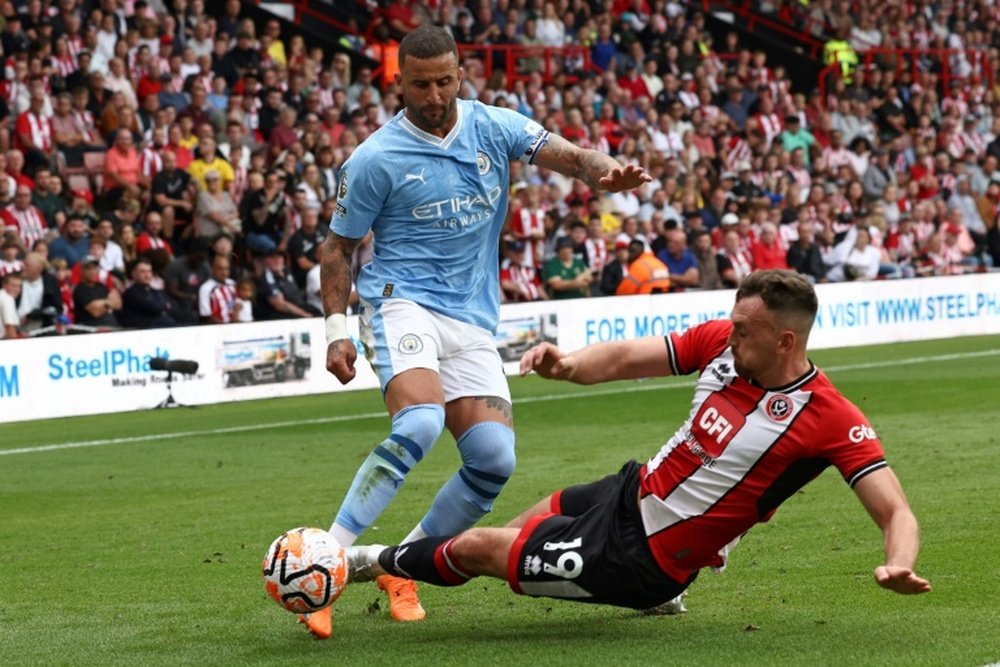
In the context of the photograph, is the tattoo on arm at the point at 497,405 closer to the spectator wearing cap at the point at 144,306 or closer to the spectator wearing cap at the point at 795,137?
the spectator wearing cap at the point at 144,306

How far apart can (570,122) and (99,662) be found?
19.4 m

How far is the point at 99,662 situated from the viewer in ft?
20.5

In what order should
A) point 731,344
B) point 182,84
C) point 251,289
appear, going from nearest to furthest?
point 731,344 < point 251,289 < point 182,84

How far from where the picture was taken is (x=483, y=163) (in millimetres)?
7281

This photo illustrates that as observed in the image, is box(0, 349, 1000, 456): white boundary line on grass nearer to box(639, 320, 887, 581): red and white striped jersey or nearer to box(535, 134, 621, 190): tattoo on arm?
box(535, 134, 621, 190): tattoo on arm

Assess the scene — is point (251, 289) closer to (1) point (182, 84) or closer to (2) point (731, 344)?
(1) point (182, 84)

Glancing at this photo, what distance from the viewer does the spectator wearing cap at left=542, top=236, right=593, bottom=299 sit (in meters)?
21.9

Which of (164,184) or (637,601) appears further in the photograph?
(164,184)

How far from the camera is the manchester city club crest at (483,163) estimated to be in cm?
726

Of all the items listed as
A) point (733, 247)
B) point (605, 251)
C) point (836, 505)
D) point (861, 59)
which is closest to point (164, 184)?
point (605, 251)

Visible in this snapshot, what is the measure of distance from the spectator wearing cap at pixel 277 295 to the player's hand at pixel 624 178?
12842mm

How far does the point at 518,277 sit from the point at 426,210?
14.8 metres

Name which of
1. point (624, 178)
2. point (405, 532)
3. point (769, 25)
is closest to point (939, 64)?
point (769, 25)

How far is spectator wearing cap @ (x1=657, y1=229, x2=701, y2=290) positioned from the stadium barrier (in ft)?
1.64
